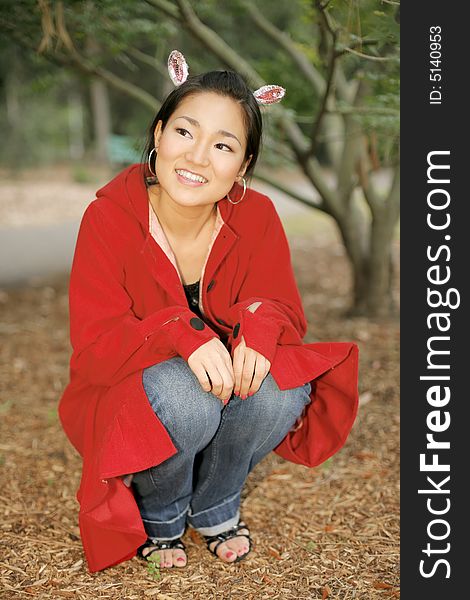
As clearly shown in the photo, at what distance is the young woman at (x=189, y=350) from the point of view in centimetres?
217

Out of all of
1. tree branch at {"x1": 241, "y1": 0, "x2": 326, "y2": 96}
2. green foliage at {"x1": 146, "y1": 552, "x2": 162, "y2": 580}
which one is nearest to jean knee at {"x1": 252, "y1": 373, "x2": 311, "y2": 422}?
green foliage at {"x1": 146, "y1": 552, "x2": 162, "y2": 580}

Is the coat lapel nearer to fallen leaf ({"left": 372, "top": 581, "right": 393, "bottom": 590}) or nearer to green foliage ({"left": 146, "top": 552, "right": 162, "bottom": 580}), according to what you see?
green foliage ({"left": 146, "top": 552, "right": 162, "bottom": 580})

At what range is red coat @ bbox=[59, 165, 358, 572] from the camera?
2.15 meters

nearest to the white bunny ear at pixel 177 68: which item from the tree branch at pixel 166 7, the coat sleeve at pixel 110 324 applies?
the coat sleeve at pixel 110 324

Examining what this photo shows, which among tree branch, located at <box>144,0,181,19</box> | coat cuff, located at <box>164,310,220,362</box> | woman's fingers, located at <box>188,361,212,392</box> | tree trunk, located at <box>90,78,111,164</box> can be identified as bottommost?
woman's fingers, located at <box>188,361,212,392</box>

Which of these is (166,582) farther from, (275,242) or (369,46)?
(369,46)

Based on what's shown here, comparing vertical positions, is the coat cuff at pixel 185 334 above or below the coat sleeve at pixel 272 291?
below

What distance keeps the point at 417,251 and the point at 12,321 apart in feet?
12.3

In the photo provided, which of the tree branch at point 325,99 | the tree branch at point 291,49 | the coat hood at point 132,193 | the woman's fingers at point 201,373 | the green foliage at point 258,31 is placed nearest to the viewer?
the woman's fingers at point 201,373

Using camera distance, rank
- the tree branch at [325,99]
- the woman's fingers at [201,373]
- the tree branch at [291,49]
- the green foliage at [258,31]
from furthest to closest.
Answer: the tree branch at [291,49], the tree branch at [325,99], the green foliage at [258,31], the woman's fingers at [201,373]

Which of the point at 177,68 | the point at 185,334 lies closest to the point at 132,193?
the point at 177,68

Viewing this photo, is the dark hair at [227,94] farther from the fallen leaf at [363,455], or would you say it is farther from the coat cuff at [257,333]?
the fallen leaf at [363,455]

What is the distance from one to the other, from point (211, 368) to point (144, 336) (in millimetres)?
211

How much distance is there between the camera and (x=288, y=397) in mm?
2307
